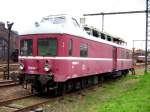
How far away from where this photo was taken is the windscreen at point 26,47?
15179mm

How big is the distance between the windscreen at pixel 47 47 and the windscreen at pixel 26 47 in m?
0.53

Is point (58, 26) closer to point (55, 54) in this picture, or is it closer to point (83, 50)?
point (55, 54)

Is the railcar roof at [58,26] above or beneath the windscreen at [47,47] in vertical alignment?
above

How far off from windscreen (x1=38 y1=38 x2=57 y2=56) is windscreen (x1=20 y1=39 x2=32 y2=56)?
0.53 m

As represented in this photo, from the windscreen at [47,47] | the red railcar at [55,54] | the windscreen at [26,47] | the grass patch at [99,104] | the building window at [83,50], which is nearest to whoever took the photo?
the grass patch at [99,104]

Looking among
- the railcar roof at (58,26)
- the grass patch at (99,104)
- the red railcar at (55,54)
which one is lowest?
the grass patch at (99,104)

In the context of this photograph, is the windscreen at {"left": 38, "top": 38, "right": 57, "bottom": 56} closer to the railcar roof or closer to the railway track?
the railcar roof

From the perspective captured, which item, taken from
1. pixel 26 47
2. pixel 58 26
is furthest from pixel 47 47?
pixel 26 47

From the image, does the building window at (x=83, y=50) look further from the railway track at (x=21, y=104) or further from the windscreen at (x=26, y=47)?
the railway track at (x=21, y=104)

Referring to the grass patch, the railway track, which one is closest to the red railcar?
the railway track

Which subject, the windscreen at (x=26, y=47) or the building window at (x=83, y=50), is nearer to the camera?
the windscreen at (x=26, y=47)

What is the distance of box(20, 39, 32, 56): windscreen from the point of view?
1518cm

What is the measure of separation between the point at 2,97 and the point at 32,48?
8.13ft

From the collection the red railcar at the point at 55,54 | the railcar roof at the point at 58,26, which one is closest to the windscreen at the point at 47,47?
the red railcar at the point at 55,54
